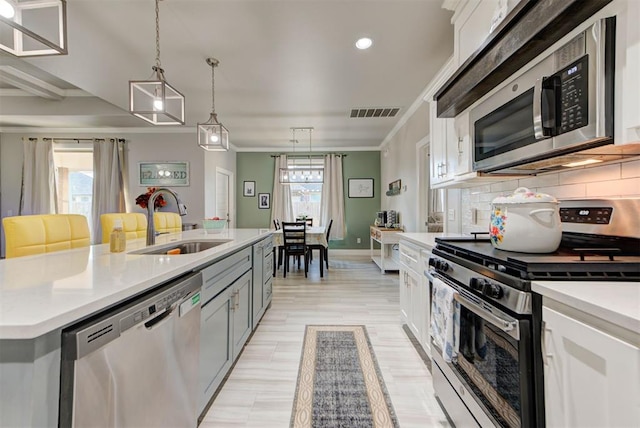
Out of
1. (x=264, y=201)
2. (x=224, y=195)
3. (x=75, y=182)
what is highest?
(x=75, y=182)

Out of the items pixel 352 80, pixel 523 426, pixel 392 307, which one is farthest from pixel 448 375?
pixel 352 80

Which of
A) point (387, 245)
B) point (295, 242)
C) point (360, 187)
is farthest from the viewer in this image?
point (360, 187)

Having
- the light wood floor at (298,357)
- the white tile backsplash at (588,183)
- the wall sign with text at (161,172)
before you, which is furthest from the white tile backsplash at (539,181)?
the wall sign with text at (161,172)

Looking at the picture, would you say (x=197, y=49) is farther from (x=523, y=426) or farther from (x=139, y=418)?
(x=523, y=426)

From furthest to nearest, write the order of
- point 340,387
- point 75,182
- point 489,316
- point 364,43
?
point 75,182, point 364,43, point 340,387, point 489,316

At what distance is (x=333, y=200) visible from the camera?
23.0ft

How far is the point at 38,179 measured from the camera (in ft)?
17.7

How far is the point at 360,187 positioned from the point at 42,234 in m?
6.10

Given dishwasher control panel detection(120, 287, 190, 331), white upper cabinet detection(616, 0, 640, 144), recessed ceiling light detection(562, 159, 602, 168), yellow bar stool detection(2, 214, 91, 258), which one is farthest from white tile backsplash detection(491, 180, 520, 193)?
yellow bar stool detection(2, 214, 91, 258)

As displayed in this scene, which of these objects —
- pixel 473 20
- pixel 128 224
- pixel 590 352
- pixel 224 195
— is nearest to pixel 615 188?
pixel 590 352

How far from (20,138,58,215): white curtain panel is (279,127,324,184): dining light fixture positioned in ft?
14.8

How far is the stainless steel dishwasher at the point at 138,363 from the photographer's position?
71cm

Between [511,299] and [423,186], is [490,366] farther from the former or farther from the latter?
[423,186]

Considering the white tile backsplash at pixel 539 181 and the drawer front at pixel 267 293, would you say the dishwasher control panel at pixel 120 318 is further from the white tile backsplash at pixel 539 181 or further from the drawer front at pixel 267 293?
the white tile backsplash at pixel 539 181
